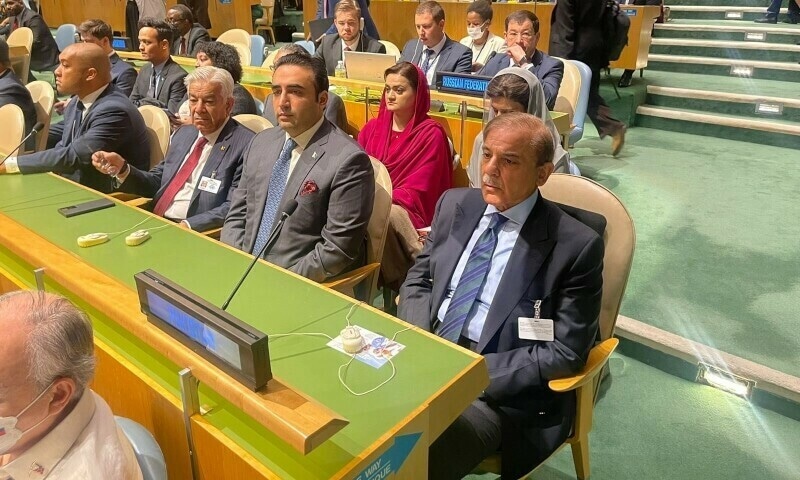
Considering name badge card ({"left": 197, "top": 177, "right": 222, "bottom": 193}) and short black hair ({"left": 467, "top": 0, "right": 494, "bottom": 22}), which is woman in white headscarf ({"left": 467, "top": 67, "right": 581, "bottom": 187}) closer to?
name badge card ({"left": 197, "top": 177, "right": 222, "bottom": 193})

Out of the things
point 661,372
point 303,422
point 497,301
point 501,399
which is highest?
point 303,422

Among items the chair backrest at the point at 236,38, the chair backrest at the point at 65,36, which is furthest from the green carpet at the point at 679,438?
the chair backrest at the point at 65,36

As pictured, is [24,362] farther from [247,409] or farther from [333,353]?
[333,353]

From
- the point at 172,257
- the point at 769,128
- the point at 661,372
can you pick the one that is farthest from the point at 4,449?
the point at 769,128

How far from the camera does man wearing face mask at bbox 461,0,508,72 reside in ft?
16.1

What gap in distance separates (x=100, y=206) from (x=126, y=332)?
84 centimetres

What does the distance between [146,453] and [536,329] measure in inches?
37.5

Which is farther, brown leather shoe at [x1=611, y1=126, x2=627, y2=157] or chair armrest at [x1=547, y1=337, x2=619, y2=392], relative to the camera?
brown leather shoe at [x1=611, y1=126, x2=627, y2=157]

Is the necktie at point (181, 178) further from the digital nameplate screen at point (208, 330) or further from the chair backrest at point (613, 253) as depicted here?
the chair backrest at point (613, 253)

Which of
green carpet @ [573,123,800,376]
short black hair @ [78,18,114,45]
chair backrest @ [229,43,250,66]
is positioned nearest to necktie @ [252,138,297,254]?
green carpet @ [573,123,800,376]

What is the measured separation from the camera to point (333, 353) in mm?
1272

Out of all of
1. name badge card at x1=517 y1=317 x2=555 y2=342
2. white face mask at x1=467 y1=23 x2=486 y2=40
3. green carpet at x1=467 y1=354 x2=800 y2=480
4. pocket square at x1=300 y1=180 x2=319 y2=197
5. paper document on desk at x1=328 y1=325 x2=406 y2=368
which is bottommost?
green carpet at x1=467 y1=354 x2=800 y2=480

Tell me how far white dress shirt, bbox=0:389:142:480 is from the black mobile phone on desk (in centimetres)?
118

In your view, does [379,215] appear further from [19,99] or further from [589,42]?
[589,42]
